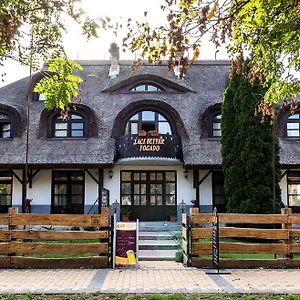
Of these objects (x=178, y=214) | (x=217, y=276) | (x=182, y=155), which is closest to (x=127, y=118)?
(x=182, y=155)

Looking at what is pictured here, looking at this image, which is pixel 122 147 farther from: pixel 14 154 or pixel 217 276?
pixel 217 276

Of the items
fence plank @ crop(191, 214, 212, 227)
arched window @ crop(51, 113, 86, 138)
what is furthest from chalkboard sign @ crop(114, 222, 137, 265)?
arched window @ crop(51, 113, 86, 138)

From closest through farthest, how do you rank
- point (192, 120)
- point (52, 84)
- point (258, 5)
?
1. point (258, 5)
2. point (52, 84)
3. point (192, 120)

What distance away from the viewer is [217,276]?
9141 millimetres

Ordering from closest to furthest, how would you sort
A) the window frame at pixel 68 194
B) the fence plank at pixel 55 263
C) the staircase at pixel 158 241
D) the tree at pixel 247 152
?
the fence plank at pixel 55 263
the staircase at pixel 158 241
the tree at pixel 247 152
the window frame at pixel 68 194

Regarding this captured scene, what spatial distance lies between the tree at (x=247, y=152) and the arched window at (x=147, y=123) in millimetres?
4573

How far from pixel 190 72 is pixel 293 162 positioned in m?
8.43

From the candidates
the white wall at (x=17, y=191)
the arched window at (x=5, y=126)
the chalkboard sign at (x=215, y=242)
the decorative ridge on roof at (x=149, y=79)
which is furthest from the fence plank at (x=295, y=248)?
the arched window at (x=5, y=126)

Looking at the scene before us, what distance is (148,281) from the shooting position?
28.0ft

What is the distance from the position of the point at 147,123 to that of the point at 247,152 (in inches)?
259

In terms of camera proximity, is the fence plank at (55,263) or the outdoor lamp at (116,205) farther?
the outdoor lamp at (116,205)

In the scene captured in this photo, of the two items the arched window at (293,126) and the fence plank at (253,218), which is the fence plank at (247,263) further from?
the arched window at (293,126)

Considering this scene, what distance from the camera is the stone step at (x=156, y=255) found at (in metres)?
12.0

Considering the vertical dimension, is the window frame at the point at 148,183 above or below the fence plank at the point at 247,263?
above
